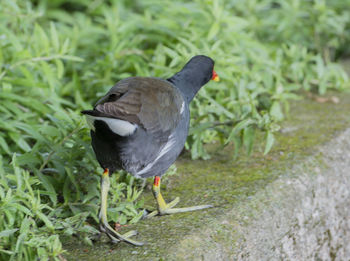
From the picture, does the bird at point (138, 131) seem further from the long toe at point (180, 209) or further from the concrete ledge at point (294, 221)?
the concrete ledge at point (294, 221)

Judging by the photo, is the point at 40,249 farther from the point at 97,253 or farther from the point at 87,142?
the point at 87,142

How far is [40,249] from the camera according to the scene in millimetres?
2152

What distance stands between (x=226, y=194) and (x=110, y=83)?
1.75 m

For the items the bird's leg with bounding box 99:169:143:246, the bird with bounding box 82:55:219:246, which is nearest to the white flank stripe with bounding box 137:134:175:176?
the bird with bounding box 82:55:219:246

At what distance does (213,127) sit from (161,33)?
1.62 meters

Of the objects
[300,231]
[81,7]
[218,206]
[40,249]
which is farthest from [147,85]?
[81,7]

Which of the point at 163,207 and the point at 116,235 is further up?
the point at 116,235

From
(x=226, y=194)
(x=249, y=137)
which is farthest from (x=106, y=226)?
(x=249, y=137)

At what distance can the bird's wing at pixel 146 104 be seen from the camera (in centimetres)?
232

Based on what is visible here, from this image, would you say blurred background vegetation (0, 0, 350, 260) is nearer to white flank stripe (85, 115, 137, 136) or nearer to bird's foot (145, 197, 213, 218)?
bird's foot (145, 197, 213, 218)

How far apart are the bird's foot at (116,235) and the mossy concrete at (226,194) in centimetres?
3

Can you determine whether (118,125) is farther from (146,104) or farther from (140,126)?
(146,104)

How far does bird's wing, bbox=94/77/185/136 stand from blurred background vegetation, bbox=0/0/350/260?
0.42m

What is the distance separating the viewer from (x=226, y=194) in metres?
2.99
